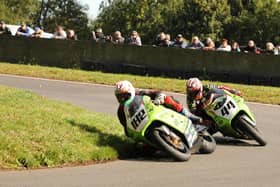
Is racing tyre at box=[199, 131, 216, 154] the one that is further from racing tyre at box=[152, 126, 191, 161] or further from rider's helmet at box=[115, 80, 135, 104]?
rider's helmet at box=[115, 80, 135, 104]

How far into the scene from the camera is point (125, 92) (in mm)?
9961

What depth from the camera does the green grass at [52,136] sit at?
885cm

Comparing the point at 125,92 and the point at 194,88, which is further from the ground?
the point at 125,92

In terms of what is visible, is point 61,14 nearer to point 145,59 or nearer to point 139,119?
point 145,59

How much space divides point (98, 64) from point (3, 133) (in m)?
16.2

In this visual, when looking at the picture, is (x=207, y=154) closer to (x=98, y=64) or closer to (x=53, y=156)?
(x=53, y=156)

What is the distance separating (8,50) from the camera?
90.9ft

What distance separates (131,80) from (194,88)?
433 inches

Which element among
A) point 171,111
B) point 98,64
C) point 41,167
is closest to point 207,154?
point 171,111

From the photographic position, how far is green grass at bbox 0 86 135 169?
885cm

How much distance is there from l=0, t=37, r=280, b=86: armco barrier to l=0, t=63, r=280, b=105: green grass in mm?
821

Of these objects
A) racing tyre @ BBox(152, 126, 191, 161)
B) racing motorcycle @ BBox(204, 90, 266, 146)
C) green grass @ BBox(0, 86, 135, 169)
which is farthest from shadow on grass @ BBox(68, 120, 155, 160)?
racing motorcycle @ BBox(204, 90, 266, 146)

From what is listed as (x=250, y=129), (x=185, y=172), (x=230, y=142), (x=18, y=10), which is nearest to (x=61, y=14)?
(x=18, y=10)

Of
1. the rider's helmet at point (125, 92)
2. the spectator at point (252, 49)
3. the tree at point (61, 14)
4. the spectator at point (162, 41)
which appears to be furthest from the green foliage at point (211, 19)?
the rider's helmet at point (125, 92)
